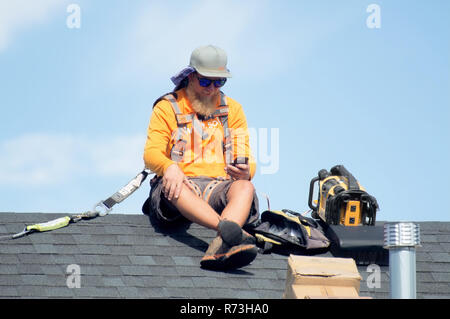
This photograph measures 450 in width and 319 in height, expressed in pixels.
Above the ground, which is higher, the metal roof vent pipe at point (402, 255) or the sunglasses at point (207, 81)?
the sunglasses at point (207, 81)

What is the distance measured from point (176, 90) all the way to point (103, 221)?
1.25 metres

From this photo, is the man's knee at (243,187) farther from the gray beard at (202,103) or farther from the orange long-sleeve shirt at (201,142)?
the gray beard at (202,103)

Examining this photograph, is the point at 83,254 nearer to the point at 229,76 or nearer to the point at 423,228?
the point at 229,76

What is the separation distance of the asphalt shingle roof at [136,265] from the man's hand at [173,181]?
500mm

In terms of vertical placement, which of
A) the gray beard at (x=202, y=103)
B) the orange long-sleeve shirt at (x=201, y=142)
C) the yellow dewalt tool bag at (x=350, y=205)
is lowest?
the yellow dewalt tool bag at (x=350, y=205)

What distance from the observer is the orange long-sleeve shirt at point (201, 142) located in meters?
7.46

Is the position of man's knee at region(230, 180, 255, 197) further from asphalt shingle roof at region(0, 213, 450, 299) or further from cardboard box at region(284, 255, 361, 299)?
cardboard box at region(284, 255, 361, 299)

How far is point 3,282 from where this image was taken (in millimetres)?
6609

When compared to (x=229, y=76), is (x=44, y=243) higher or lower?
lower

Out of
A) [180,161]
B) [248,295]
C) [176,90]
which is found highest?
[176,90]

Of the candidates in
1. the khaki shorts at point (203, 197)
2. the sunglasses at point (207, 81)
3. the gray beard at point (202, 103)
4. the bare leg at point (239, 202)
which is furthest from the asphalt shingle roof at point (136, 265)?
the sunglasses at point (207, 81)

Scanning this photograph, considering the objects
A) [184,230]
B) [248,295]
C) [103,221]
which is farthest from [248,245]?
[103,221]

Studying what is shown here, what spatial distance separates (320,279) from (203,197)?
176 cm

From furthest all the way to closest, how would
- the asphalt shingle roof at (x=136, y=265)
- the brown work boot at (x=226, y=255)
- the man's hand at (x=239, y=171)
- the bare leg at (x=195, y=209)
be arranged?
1. the man's hand at (x=239, y=171)
2. the bare leg at (x=195, y=209)
3. the brown work boot at (x=226, y=255)
4. the asphalt shingle roof at (x=136, y=265)
